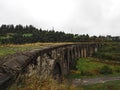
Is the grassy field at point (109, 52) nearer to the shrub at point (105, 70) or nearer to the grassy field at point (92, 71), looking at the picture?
the grassy field at point (92, 71)

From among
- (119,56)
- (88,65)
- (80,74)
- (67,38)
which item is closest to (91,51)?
(119,56)

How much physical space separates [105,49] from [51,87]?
76356 millimetres

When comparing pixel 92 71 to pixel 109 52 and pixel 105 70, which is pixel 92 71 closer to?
pixel 105 70

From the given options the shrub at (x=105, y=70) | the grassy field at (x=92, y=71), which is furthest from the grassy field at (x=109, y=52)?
the shrub at (x=105, y=70)

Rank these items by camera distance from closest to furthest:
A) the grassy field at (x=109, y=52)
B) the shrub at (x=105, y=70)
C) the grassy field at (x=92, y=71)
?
the grassy field at (x=92, y=71) → the shrub at (x=105, y=70) → the grassy field at (x=109, y=52)

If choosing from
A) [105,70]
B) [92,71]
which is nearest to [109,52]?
[105,70]

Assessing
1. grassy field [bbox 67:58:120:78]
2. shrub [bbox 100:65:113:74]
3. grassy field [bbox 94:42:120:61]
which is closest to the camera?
grassy field [bbox 67:58:120:78]

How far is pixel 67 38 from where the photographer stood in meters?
84.5

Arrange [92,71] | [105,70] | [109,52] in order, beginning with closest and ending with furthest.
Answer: [92,71] < [105,70] < [109,52]

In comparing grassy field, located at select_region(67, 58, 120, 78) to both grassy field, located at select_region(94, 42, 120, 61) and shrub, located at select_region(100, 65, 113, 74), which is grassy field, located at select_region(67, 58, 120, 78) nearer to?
shrub, located at select_region(100, 65, 113, 74)

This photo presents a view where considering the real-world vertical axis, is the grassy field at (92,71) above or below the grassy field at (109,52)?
below

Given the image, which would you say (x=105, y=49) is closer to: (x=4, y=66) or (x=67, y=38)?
(x=67, y=38)

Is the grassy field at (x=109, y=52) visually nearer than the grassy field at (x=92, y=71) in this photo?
No

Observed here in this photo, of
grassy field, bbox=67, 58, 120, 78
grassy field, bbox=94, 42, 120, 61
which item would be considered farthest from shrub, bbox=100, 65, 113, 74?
grassy field, bbox=94, 42, 120, 61
